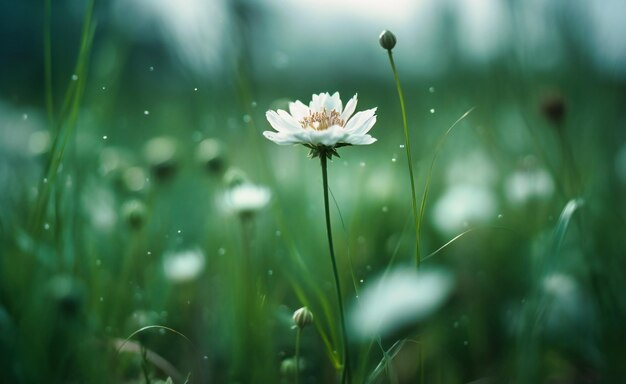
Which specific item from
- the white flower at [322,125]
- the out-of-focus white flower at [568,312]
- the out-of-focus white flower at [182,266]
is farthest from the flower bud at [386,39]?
the out-of-focus white flower at [182,266]

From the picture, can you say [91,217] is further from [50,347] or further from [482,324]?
[482,324]

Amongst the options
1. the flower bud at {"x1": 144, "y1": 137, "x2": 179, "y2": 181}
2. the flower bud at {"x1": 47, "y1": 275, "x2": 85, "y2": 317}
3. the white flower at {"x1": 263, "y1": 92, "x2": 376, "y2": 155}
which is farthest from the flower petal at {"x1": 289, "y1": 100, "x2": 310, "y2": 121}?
the flower bud at {"x1": 144, "y1": 137, "x2": 179, "y2": 181}

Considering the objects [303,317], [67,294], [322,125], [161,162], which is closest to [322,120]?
[322,125]

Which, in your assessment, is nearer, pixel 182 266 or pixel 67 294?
pixel 67 294

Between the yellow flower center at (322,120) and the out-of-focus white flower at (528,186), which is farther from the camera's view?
the out-of-focus white flower at (528,186)

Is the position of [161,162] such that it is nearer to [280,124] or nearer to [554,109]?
[280,124]

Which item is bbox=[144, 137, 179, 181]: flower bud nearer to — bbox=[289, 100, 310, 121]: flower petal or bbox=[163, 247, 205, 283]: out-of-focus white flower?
bbox=[163, 247, 205, 283]: out-of-focus white flower

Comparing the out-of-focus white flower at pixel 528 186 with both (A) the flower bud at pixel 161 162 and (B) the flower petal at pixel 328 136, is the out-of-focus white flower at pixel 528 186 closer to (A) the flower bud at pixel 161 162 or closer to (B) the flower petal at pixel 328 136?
(B) the flower petal at pixel 328 136

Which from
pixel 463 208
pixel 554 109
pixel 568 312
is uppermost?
pixel 554 109
